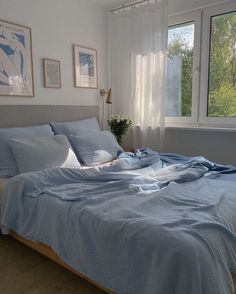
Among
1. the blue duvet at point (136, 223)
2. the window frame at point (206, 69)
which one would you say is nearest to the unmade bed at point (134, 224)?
the blue duvet at point (136, 223)

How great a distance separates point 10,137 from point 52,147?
1.32ft

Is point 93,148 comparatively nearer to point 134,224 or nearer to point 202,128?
point 202,128

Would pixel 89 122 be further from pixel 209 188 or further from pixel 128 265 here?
pixel 128 265

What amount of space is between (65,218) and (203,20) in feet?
9.03

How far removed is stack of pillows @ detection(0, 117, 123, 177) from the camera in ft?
7.12

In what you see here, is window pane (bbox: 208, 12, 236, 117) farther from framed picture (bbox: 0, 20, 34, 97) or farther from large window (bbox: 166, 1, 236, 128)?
framed picture (bbox: 0, 20, 34, 97)

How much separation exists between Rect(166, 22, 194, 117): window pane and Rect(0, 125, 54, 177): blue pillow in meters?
1.67

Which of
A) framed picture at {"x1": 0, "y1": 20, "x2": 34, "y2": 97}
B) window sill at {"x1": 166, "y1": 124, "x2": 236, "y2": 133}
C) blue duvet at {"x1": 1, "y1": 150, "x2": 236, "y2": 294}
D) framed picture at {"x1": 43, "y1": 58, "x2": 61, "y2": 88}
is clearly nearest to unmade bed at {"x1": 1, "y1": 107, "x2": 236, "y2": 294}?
blue duvet at {"x1": 1, "y1": 150, "x2": 236, "y2": 294}

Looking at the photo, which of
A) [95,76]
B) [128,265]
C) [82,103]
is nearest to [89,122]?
[82,103]

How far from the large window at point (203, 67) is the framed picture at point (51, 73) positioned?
1382 millimetres

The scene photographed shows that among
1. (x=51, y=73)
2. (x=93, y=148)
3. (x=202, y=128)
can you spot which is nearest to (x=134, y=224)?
(x=93, y=148)

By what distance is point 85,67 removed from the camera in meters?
3.40

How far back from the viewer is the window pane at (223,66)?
2939 millimetres

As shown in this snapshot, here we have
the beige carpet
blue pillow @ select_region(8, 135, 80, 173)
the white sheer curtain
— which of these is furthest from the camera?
the white sheer curtain
